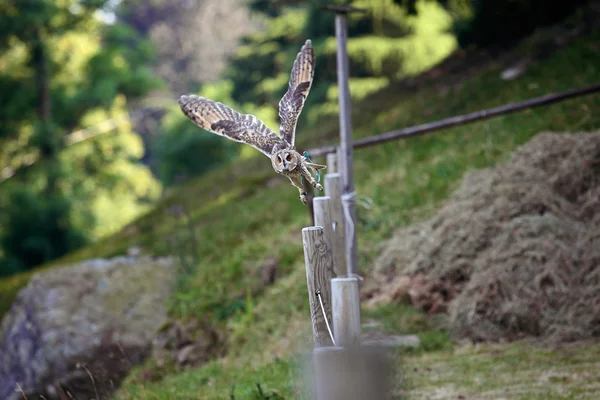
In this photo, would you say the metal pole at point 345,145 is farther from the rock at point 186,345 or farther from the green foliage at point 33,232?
the green foliage at point 33,232

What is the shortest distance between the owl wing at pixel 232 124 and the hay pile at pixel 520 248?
128 inches

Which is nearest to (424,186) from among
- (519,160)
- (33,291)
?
(519,160)

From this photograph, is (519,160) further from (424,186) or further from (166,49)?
(166,49)

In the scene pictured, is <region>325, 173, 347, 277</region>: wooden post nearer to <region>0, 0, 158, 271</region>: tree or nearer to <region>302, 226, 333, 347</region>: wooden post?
<region>302, 226, 333, 347</region>: wooden post

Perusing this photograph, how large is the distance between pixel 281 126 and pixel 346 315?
962mm

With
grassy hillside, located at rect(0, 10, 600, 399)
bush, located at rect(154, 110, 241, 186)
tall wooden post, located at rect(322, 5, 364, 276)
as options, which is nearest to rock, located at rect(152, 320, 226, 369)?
grassy hillside, located at rect(0, 10, 600, 399)

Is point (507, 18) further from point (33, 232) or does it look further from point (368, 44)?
point (33, 232)

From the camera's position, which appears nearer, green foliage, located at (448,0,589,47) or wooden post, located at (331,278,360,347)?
wooden post, located at (331,278,360,347)

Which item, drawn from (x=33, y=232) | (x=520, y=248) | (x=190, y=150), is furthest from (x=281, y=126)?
(x=190, y=150)

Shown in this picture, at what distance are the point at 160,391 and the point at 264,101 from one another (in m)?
16.9

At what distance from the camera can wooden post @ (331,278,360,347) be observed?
373 cm

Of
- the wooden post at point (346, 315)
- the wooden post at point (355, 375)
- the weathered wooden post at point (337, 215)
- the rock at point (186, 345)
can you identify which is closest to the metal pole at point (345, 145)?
the weathered wooden post at point (337, 215)

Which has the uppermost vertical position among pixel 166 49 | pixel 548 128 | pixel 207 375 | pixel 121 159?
pixel 166 49

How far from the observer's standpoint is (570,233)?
6547mm
